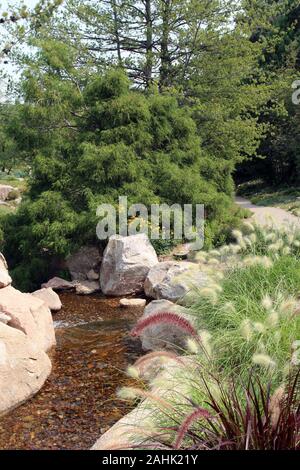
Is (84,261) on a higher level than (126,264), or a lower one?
lower

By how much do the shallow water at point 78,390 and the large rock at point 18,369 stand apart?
9cm

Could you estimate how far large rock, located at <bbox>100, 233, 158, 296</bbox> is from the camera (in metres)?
8.84

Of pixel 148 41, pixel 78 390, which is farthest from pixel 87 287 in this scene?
pixel 148 41

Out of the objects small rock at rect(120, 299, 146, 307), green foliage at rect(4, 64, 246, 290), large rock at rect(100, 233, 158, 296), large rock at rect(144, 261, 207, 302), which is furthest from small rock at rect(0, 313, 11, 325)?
green foliage at rect(4, 64, 246, 290)

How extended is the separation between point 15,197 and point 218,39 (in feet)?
40.3

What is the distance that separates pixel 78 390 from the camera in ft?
16.2

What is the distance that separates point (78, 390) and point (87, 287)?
4.41 meters

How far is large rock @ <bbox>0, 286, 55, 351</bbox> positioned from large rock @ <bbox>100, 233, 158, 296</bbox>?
247 cm

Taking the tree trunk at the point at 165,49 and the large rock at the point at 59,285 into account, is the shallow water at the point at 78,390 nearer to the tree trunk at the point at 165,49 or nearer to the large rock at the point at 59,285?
the large rock at the point at 59,285

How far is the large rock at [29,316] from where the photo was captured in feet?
19.1

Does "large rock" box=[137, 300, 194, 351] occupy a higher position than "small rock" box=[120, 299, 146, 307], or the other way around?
"large rock" box=[137, 300, 194, 351]

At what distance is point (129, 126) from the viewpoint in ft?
34.3

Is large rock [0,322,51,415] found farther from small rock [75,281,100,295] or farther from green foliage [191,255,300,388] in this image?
small rock [75,281,100,295]

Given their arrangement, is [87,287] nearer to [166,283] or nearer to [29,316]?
[166,283]
